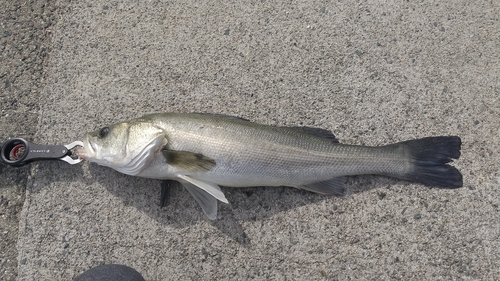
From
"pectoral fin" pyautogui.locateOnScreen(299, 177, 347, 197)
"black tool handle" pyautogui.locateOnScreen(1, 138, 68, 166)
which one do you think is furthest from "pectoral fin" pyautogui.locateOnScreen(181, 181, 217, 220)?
"black tool handle" pyautogui.locateOnScreen(1, 138, 68, 166)

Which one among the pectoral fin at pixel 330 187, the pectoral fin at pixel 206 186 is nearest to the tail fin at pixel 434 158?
the pectoral fin at pixel 330 187

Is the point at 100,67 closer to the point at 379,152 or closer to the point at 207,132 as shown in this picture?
the point at 207,132

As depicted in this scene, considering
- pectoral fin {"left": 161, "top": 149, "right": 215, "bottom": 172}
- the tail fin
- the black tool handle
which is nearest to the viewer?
pectoral fin {"left": 161, "top": 149, "right": 215, "bottom": 172}

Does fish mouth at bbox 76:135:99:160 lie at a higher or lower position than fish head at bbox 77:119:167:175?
lower

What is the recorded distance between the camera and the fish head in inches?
101

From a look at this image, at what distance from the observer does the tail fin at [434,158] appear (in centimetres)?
263

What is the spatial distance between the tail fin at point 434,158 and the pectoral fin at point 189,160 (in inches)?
55.5

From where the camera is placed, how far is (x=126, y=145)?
260cm

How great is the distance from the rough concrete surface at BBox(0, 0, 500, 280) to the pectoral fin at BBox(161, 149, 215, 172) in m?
0.36

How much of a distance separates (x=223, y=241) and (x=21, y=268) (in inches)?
59.6

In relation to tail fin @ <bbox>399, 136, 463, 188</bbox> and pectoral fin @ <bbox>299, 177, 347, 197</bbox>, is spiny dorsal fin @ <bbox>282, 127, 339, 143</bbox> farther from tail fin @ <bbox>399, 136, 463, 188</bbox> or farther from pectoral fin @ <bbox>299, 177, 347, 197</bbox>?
tail fin @ <bbox>399, 136, 463, 188</bbox>

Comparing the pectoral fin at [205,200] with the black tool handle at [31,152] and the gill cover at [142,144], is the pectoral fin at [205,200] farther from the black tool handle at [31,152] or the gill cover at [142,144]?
the black tool handle at [31,152]

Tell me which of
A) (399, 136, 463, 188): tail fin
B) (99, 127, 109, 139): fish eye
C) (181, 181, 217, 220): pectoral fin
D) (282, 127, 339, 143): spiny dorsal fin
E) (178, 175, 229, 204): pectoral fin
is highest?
(399, 136, 463, 188): tail fin

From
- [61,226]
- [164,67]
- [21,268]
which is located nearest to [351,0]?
[164,67]
